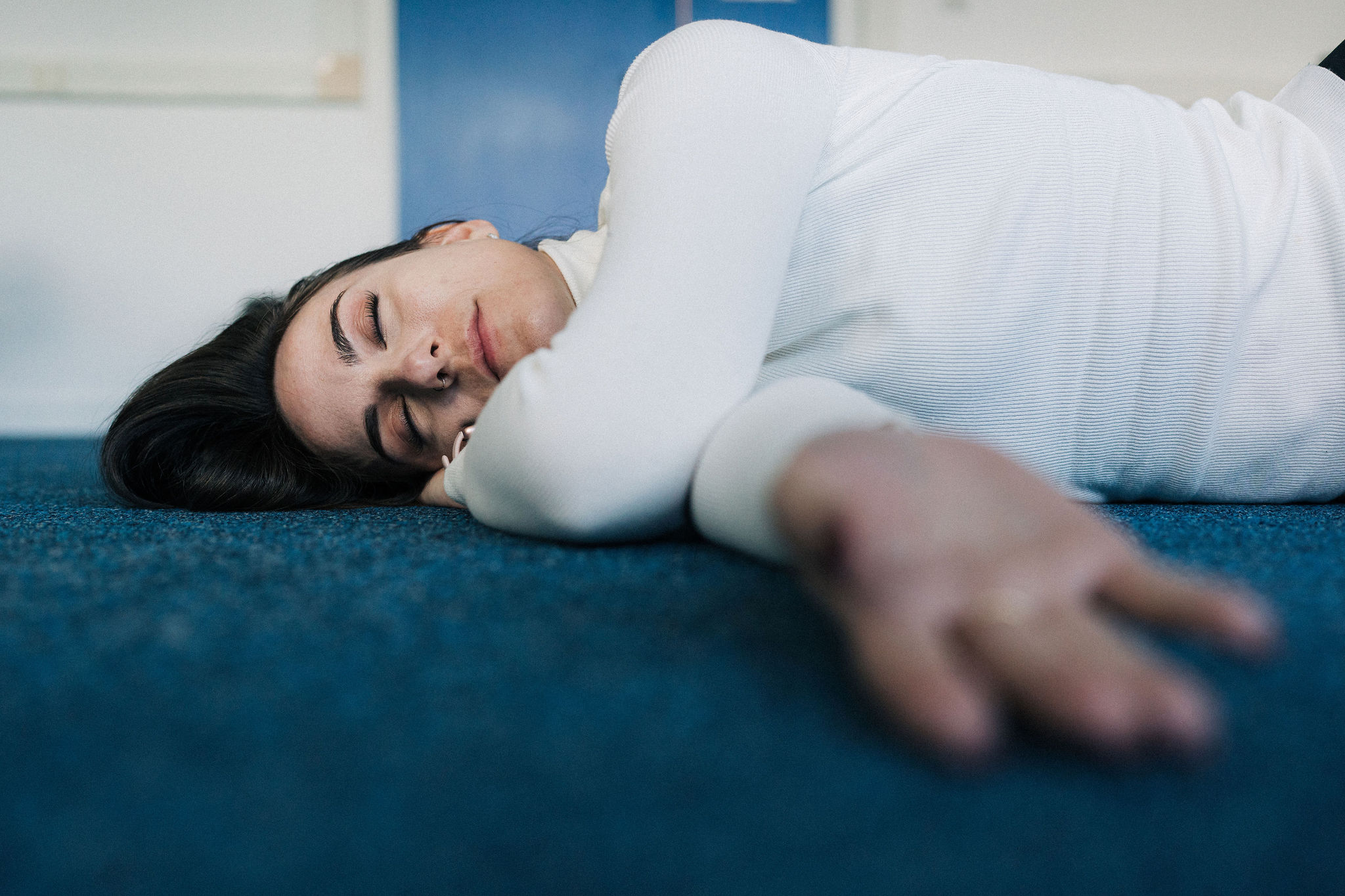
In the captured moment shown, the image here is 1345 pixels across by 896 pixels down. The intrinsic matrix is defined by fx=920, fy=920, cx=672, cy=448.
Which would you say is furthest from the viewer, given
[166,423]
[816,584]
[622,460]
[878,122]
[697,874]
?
[166,423]

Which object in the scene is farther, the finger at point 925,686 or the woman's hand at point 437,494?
the woman's hand at point 437,494

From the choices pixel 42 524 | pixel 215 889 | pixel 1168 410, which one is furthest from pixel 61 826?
Result: pixel 1168 410

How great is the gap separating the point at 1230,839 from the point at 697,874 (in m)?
0.13

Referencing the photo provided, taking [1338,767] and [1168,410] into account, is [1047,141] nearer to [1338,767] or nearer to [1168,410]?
[1168,410]

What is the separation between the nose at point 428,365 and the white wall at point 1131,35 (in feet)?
7.99

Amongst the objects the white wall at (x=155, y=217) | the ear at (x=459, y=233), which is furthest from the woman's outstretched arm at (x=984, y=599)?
the white wall at (x=155, y=217)

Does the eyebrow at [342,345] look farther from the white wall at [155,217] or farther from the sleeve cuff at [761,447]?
the white wall at [155,217]

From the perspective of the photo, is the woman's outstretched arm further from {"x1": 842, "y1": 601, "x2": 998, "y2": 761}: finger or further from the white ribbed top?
the white ribbed top

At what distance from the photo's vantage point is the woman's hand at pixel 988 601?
0.24m

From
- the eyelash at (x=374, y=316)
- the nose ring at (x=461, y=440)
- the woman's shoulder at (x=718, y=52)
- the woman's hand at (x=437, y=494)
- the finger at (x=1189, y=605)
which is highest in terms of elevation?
the woman's shoulder at (x=718, y=52)

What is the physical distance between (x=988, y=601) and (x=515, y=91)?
2764mm

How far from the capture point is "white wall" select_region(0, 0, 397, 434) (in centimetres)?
268

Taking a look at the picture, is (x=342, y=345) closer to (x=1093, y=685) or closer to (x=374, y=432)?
(x=374, y=432)

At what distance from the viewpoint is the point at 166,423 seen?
0.90 meters
